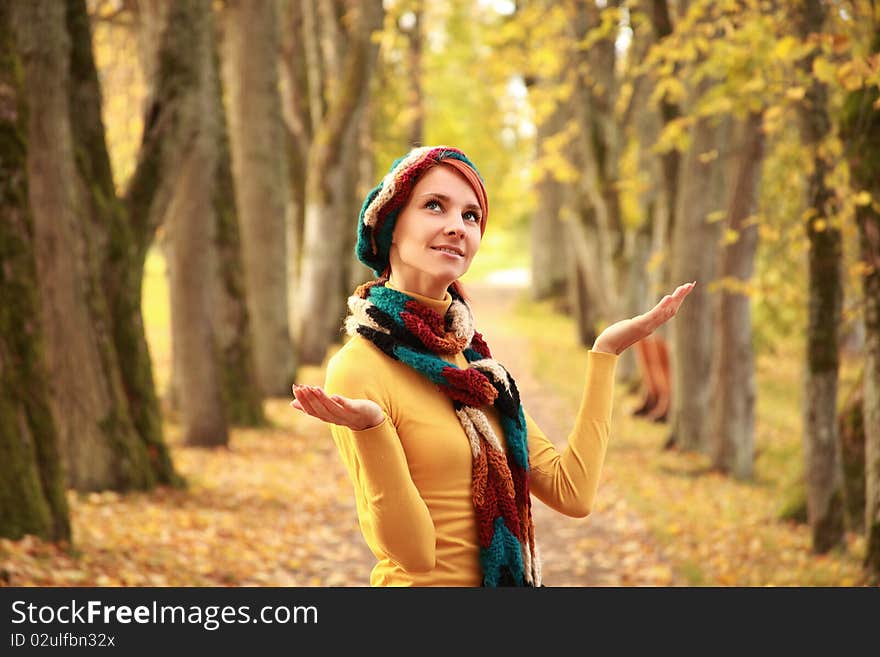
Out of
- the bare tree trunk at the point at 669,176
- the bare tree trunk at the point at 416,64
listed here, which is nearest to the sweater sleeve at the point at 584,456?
the bare tree trunk at the point at 669,176

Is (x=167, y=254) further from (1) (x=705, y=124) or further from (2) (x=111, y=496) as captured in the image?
(1) (x=705, y=124)

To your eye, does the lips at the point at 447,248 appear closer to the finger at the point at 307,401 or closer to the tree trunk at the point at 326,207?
the finger at the point at 307,401

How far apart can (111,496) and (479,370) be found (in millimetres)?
6585

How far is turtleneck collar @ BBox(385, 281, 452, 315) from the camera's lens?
2.62 m

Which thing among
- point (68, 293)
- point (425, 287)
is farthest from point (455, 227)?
point (68, 293)

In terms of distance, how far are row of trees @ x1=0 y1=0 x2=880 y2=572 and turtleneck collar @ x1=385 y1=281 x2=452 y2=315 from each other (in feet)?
11.2

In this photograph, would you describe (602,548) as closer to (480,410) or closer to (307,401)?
(480,410)

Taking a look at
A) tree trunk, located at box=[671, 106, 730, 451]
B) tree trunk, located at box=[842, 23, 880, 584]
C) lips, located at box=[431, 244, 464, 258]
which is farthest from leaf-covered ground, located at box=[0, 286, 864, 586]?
lips, located at box=[431, 244, 464, 258]

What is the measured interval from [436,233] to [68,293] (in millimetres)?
6102

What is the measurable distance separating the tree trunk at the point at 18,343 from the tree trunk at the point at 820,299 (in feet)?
16.8

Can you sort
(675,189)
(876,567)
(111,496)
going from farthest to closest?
(675,189), (111,496), (876,567)

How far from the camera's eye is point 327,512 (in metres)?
9.88

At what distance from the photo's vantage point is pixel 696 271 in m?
12.5

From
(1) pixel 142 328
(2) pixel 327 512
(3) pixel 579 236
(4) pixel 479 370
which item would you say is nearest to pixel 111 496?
(1) pixel 142 328
